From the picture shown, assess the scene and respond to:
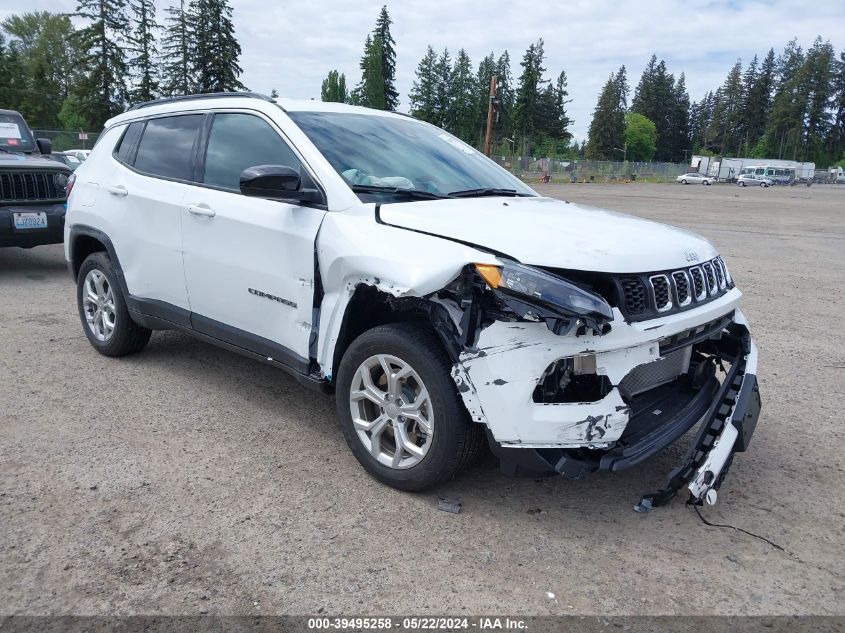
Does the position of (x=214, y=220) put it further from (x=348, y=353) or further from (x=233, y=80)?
(x=233, y=80)

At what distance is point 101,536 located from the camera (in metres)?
2.88

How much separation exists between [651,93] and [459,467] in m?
141

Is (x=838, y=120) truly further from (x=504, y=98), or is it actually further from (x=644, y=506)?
(x=644, y=506)

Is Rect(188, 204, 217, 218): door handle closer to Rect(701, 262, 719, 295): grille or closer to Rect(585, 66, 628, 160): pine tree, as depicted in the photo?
Rect(701, 262, 719, 295): grille

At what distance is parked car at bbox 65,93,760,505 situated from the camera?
276cm

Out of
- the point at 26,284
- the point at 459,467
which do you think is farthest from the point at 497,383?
the point at 26,284

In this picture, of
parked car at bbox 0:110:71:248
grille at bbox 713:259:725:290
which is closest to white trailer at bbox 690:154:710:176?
parked car at bbox 0:110:71:248

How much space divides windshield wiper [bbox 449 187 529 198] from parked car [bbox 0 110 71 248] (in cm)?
652

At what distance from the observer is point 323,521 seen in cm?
305

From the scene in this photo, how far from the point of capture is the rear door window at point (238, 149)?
3.83 metres

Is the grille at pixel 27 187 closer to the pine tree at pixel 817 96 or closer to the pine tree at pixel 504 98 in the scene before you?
the pine tree at pixel 504 98

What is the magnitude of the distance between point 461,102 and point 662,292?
113195mm

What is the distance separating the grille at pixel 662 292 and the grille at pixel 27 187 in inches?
316

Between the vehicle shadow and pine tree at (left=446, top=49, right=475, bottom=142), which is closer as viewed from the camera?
the vehicle shadow
